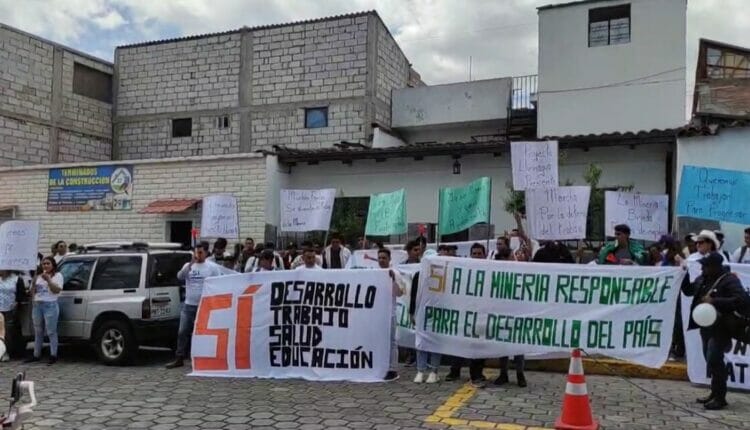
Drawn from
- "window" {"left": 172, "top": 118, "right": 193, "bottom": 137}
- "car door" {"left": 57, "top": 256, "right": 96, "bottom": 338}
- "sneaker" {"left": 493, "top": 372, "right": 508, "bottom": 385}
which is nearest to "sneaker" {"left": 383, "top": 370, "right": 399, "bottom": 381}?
"sneaker" {"left": 493, "top": 372, "right": 508, "bottom": 385}

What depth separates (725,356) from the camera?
294 inches

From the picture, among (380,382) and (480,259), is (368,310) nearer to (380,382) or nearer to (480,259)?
(380,382)

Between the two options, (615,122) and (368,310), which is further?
(615,122)

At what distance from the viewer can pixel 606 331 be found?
7.27 metres

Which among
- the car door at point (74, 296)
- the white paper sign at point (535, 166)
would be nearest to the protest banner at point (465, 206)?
the white paper sign at point (535, 166)

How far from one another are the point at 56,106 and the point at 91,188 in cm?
795

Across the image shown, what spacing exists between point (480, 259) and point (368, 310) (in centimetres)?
154

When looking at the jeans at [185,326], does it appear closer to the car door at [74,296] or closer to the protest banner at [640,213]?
the car door at [74,296]

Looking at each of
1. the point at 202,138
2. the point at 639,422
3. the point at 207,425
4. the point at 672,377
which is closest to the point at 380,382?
the point at 207,425

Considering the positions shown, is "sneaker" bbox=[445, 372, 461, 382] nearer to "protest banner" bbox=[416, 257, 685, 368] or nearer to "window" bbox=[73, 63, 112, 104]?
"protest banner" bbox=[416, 257, 685, 368]

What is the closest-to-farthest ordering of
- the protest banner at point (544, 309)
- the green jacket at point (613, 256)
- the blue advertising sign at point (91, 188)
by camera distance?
the protest banner at point (544, 309)
the green jacket at point (613, 256)
the blue advertising sign at point (91, 188)

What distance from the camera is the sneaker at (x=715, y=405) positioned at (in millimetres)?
6578

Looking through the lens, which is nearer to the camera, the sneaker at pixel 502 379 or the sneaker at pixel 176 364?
the sneaker at pixel 502 379

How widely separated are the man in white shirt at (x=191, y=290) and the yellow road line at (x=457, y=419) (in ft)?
13.4
